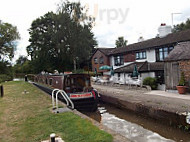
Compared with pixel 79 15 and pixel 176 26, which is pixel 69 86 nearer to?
pixel 79 15

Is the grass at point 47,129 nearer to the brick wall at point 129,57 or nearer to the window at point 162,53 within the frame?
the window at point 162,53

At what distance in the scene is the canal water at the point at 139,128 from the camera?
5941 mm

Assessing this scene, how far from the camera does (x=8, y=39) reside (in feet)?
108

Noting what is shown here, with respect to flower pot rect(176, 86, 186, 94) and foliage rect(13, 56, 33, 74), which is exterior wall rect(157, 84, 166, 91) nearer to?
flower pot rect(176, 86, 186, 94)

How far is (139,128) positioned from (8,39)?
3328 centimetres

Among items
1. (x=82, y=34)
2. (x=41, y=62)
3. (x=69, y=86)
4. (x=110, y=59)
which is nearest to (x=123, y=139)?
(x=69, y=86)

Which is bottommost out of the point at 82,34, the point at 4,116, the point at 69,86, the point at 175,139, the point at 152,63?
the point at 175,139

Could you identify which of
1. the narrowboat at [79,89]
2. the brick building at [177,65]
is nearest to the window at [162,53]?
the brick building at [177,65]

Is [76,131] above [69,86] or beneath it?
beneath

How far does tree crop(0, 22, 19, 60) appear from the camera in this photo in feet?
107

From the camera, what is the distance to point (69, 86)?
1152 centimetres

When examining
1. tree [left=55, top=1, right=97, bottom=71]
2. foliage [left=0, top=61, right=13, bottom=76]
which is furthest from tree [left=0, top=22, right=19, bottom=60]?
tree [left=55, top=1, right=97, bottom=71]

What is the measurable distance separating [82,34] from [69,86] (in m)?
15.7

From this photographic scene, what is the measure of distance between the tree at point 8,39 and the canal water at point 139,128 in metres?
29.6
